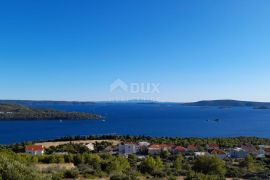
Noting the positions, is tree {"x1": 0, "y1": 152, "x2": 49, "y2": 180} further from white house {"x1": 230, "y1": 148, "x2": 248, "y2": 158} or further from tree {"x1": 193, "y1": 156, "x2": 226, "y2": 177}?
white house {"x1": 230, "y1": 148, "x2": 248, "y2": 158}

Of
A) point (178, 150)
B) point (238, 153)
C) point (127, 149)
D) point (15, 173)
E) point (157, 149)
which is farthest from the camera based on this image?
point (127, 149)

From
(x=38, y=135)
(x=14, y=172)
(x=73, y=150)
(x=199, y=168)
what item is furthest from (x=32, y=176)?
(x=38, y=135)

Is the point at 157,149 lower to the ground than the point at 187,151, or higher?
higher

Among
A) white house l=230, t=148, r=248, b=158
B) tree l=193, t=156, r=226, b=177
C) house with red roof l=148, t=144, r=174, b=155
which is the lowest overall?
white house l=230, t=148, r=248, b=158

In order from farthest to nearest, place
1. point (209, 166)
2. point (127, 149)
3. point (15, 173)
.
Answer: point (127, 149), point (209, 166), point (15, 173)

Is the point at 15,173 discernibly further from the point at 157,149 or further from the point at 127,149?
the point at 127,149

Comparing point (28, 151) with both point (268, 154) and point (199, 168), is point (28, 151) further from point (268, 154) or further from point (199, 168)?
point (268, 154)

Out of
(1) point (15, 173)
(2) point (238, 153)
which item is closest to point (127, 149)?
(2) point (238, 153)

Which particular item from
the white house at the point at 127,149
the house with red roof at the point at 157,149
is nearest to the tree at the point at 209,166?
the house with red roof at the point at 157,149

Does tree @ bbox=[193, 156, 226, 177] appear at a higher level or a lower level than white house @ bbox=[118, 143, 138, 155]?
higher

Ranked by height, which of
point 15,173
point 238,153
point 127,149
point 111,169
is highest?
point 15,173

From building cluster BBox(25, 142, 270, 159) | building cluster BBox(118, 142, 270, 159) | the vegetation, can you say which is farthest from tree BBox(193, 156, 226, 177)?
building cluster BBox(118, 142, 270, 159)
